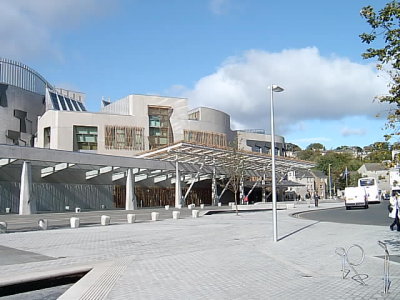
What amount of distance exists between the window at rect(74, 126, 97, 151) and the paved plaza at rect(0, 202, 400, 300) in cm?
4970

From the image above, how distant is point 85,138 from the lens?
67.3 meters

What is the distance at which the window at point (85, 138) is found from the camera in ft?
220

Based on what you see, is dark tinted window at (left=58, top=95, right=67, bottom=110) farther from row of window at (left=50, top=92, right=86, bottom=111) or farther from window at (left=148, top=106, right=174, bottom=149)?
window at (left=148, top=106, right=174, bottom=149)

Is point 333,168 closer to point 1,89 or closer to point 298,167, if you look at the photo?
point 298,167

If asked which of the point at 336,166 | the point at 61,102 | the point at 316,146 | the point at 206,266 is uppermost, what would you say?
the point at 316,146

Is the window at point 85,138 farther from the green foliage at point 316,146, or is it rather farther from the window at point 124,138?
the green foliage at point 316,146

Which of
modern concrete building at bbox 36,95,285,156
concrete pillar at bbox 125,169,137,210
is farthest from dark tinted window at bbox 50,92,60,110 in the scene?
concrete pillar at bbox 125,169,137,210

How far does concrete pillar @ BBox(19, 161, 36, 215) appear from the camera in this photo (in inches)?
1522

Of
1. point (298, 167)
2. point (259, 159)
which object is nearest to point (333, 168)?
point (298, 167)

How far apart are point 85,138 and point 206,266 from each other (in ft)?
195

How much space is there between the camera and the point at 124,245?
639 inches

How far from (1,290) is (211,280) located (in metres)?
4.53

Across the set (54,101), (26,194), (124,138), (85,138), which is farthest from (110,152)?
(26,194)

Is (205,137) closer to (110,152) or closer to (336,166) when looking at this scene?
(110,152)
